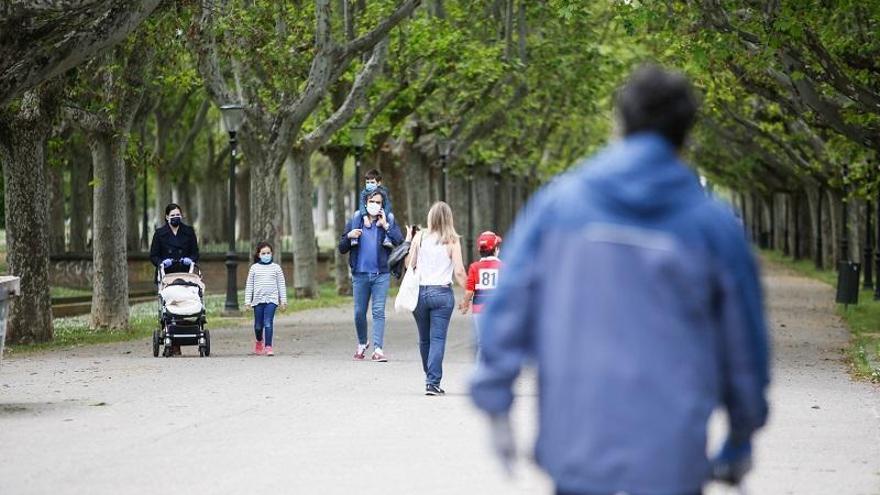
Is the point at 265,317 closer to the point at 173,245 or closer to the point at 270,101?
the point at 173,245

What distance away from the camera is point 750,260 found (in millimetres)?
4988

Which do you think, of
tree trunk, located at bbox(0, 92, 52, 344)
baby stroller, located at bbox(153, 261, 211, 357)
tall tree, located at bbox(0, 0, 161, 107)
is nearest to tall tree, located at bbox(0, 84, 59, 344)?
tree trunk, located at bbox(0, 92, 52, 344)

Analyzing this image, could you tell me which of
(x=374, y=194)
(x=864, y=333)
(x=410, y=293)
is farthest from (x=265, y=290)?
(x=864, y=333)

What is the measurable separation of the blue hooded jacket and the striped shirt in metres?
15.6

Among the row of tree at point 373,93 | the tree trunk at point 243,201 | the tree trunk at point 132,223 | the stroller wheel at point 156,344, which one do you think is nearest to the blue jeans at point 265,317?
the stroller wheel at point 156,344

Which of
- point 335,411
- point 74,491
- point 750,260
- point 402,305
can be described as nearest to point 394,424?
point 335,411

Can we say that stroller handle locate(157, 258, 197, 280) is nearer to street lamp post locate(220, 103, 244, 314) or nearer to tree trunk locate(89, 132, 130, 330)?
tree trunk locate(89, 132, 130, 330)

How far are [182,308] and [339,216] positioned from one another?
2266cm

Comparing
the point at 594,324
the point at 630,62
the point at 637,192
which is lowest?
the point at 594,324

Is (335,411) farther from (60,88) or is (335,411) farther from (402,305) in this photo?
(60,88)

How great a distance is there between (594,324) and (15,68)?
15503 mm

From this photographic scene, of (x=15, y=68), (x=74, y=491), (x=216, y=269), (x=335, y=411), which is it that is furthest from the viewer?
(x=216, y=269)

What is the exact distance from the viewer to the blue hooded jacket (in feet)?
15.7

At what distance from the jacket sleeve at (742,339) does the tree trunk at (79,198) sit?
45445 mm
